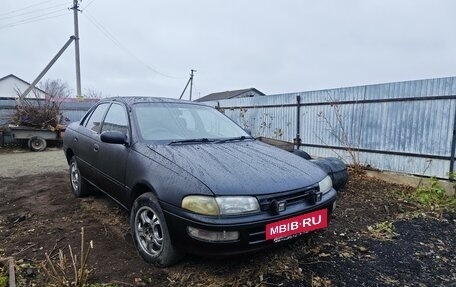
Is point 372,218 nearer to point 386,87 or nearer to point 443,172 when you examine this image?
point 443,172

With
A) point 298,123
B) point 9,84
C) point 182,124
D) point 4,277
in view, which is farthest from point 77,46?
point 9,84

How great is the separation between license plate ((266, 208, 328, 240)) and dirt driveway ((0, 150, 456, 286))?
0.22 m

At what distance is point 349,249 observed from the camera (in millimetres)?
3148

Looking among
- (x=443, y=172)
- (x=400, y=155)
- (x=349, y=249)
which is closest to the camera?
(x=349, y=249)

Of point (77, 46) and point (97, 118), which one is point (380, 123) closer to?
point (97, 118)

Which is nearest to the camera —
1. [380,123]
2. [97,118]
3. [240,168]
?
[240,168]

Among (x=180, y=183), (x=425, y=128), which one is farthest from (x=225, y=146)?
(x=425, y=128)

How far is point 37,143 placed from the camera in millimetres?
10758

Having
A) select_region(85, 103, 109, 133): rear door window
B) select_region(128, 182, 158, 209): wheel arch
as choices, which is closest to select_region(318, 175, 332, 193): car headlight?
select_region(128, 182, 158, 209): wheel arch

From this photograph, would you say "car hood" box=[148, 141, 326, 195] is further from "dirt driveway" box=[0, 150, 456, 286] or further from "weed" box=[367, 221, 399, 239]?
"weed" box=[367, 221, 399, 239]

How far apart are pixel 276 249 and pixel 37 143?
10691 millimetres

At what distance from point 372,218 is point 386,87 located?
3.01m

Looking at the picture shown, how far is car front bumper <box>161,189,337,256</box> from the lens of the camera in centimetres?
218

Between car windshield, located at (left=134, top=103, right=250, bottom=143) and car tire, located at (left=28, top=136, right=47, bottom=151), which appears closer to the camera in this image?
car windshield, located at (left=134, top=103, right=250, bottom=143)
